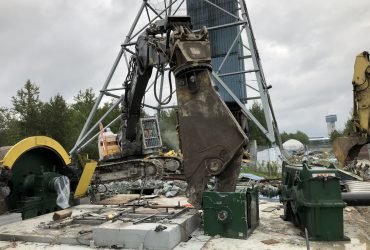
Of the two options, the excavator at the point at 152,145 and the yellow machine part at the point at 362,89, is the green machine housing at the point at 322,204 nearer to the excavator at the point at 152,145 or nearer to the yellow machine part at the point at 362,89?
the excavator at the point at 152,145

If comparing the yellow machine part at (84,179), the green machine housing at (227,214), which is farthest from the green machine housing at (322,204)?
the yellow machine part at (84,179)

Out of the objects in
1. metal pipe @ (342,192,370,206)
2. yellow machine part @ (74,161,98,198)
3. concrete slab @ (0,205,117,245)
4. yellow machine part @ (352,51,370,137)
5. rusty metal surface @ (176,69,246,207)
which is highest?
yellow machine part @ (352,51,370,137)

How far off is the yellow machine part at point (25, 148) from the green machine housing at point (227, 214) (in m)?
3.87

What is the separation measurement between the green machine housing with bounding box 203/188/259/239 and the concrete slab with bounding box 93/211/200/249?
36 centimetres

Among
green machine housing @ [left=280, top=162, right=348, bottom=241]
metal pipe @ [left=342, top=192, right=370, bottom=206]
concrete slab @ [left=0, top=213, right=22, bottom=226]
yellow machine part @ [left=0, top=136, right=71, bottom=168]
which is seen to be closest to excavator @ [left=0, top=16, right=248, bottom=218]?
yellow machine part @ [left=0, top=136, right=71, bottom=168]

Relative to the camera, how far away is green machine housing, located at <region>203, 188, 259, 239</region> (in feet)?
16.4

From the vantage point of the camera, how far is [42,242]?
209 inches

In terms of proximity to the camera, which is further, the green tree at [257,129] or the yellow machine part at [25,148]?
the green tree at [257,129]

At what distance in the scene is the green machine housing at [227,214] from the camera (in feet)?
16.4

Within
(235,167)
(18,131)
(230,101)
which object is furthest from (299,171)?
→ (18,131)

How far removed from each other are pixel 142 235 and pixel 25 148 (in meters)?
3.81

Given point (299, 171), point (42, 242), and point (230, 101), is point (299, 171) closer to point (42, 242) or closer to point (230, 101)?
point (42, 242)

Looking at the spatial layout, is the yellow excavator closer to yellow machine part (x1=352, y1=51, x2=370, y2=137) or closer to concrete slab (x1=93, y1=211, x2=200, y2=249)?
yellow machine part (x1=352, y1=51, x2=370, y2=137)

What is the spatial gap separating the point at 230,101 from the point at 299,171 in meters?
17.6
